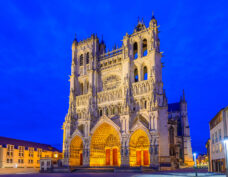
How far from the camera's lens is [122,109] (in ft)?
154

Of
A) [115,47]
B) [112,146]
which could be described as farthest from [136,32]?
[112,146]

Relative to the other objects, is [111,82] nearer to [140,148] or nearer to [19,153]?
[140,148]

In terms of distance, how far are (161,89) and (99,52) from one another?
67.4 feet

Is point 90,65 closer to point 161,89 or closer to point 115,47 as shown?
point 115,47

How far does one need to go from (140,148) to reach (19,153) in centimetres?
3191

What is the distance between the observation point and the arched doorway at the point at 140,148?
45.1 m

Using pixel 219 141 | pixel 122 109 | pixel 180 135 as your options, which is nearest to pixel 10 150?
pixel 122 109

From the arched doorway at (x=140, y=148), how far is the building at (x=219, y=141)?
13.2 meters

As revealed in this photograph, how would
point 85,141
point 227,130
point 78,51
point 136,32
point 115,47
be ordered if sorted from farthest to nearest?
point 78,51 → point 115,47 → point 136,32 → point 85,141 → point 227,130

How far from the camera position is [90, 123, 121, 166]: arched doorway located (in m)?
49.1

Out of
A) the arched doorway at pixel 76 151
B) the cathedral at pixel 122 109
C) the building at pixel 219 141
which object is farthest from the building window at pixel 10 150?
the building at pixel 219 141

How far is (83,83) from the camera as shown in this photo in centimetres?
5697

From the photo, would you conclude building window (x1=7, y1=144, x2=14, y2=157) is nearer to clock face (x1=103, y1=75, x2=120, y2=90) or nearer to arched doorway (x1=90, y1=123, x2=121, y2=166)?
arched doorway (x1=90, y1=123, x2=121, y2=166)

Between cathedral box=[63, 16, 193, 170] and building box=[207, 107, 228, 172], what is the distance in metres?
8.41
